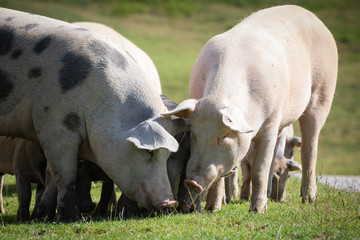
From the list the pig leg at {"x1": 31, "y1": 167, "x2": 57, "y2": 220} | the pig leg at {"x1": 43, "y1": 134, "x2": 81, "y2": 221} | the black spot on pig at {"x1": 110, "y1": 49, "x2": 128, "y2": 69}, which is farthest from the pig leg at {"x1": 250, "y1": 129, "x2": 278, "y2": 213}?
the pig leg at {"x1": 31, "y1": 167, "x2": 57, "y2": 220}

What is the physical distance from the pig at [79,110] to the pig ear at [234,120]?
0.72 meters

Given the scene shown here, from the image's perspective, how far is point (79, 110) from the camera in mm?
6949

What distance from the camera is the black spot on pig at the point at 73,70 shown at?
275 inches

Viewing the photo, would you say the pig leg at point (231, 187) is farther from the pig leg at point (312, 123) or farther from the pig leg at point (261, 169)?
the pig leg at point (261, 169)

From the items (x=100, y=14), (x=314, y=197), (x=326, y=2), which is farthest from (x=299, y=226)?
(x=326, y=2)

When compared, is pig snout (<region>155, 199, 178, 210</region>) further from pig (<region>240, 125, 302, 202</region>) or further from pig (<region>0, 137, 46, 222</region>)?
pig (<region>240, 125, 302, 202</region>)

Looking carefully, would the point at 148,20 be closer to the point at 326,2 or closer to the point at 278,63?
the point at 326,2

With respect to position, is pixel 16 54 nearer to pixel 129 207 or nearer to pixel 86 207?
pixel 86 207

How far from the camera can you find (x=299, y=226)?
19.8 feet

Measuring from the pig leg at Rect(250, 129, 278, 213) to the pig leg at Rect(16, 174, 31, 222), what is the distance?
295 centimetres

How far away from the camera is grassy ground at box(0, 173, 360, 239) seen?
5805mm

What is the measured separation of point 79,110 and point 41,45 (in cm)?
98

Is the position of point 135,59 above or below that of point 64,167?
above

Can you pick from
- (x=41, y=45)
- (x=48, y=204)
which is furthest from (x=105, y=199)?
(x=41, y=45)
